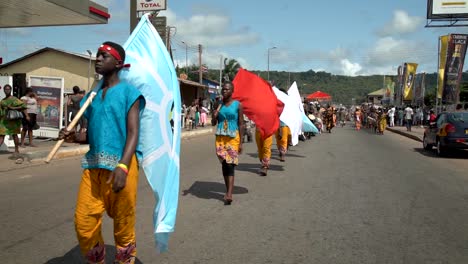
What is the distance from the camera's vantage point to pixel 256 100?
346 inches

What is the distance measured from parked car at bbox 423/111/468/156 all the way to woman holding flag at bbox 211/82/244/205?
9356 mm

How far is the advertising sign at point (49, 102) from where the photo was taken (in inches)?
594

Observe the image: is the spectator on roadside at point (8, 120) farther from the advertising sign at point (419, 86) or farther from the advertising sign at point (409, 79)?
the advertising sign at point (419, 86)

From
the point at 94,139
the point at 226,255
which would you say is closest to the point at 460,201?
the point at 226,255

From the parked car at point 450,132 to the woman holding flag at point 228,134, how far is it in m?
9.36

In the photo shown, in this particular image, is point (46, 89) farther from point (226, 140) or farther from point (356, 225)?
point (356, 225)

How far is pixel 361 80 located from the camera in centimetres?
15862

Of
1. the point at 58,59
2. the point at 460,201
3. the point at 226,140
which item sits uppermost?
the point at 58,59

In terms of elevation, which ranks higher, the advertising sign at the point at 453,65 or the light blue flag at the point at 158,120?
the advertising sign at the point at 453,65

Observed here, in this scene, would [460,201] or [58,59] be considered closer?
[460,201]

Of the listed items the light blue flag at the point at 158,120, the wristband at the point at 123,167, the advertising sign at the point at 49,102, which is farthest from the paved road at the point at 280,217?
the advertising sign at the point at 49,102

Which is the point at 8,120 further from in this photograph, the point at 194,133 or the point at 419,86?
the point at 419,86

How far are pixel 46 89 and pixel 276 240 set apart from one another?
1229cm

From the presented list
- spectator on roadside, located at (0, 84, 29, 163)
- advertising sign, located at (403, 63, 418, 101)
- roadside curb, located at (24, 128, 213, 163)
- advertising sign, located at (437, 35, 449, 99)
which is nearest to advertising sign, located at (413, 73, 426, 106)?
advertising sign, located at (403, 63, 418, 101)
